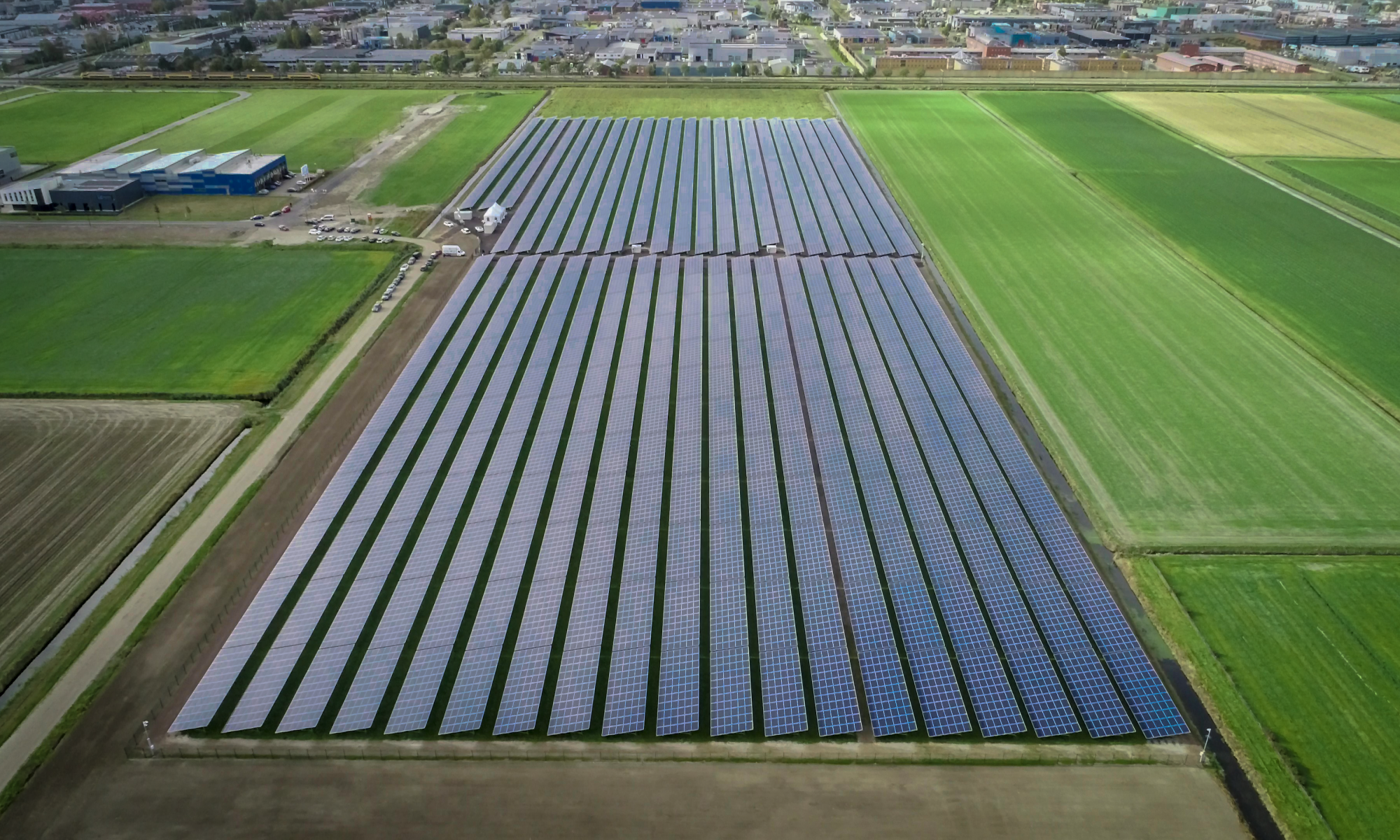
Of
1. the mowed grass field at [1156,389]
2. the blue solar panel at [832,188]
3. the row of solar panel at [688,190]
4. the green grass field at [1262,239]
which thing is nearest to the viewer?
the mowed grass field at [1156,389]

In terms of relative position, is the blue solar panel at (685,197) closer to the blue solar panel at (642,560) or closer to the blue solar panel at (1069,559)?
the blue solar panel at (642,560)

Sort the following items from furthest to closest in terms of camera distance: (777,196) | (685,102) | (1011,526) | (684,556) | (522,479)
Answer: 1. (685,102)
2. (777,196)
3. (522,479)
4. (1011,526)
5. (684,556)

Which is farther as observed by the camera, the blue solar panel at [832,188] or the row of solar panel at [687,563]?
the blue solar panel at [832,188]

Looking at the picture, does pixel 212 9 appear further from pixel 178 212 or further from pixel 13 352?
pixel 13 352

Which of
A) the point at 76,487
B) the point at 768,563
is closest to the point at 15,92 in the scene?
the point at 76,487

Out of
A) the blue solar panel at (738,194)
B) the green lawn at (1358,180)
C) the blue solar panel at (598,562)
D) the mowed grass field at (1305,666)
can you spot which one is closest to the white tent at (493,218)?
the blue solar panel at (738,194)

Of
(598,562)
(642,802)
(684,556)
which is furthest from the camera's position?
(684,556)

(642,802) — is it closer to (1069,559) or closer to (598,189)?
(1069,559)
